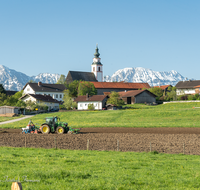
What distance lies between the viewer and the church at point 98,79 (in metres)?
135

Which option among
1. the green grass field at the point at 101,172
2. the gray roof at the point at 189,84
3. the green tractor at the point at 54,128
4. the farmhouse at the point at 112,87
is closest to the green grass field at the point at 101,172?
the green grass field at the point at 101,172

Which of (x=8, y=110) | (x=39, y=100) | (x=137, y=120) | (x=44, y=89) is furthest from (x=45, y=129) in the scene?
(x=44, y=89)

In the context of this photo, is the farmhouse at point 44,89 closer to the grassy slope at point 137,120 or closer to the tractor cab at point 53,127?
the grassy slope at point 137,120

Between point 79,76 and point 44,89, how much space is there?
4291cm

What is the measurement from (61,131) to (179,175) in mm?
23257

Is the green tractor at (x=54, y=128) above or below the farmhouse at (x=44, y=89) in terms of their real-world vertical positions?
below

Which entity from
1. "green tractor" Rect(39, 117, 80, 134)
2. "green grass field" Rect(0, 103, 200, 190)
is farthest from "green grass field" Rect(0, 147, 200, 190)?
"green tractor" Rect(39, 117, 80, 134)

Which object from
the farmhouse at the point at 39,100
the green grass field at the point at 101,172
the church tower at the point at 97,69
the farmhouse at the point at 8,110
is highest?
the church tower at the point at 97,69

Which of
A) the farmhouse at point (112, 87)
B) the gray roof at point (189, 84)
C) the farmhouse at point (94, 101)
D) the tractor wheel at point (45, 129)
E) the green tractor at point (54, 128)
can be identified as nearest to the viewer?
the green tractor at point (54, 128)

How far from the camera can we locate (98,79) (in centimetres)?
17638

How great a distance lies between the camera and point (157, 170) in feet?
43.6

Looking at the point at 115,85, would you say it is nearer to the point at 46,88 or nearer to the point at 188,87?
the point at 46,88

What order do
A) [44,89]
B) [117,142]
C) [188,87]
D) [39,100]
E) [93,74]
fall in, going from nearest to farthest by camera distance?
[117,142] < [39,100] < [44,89] < [188,87] < [93,74]

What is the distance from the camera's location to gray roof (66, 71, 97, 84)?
161m
